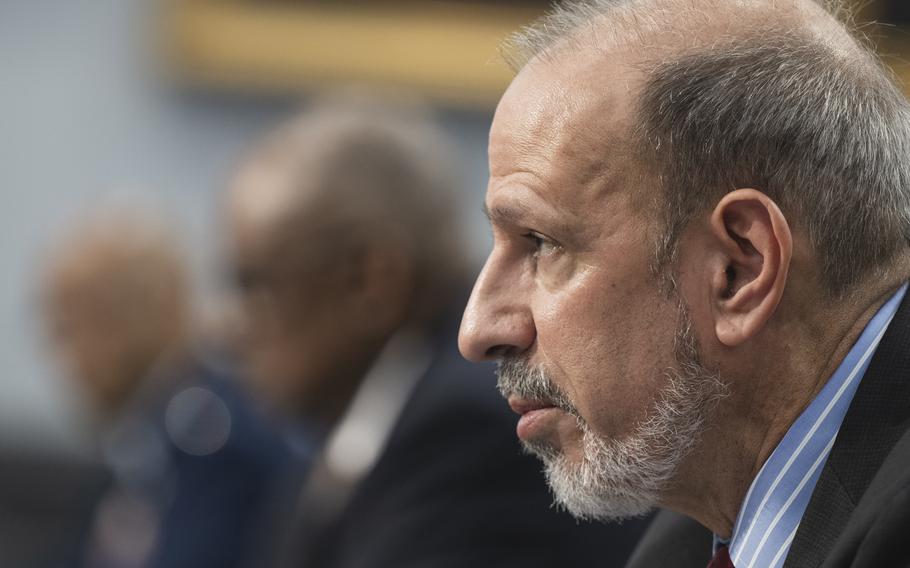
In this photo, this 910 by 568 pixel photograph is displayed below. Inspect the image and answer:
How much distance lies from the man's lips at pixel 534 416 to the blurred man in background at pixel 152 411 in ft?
4.44

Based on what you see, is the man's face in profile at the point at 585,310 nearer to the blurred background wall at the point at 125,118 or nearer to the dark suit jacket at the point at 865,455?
the dark suit jacket at the point at 865,455

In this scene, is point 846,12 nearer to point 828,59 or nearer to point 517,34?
point 828,59

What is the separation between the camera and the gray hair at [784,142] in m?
1.33

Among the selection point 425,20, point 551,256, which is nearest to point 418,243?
point 551,256

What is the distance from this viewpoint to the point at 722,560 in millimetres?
1435

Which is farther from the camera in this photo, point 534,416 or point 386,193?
point 386,193

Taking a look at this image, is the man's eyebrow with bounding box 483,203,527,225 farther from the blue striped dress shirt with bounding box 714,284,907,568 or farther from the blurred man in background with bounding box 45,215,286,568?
the blurred man in background with bounding box 45,215,286,568

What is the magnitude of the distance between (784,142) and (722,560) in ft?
1.48

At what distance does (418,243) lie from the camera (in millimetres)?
2482

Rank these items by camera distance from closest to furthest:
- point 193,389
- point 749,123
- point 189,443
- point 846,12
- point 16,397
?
point 749,123 → point 846,12 → point 189,443 → point 193,389 → point 16,397

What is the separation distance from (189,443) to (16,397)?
1811 millimetres

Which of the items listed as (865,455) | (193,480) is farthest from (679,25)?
(193,480)

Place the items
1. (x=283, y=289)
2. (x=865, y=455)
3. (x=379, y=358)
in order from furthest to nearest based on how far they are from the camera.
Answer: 1. (x=283, y=289)
2. (x=379, y=358)
3. (x=865, y=455)

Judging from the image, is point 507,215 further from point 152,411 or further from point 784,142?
point 152,411
